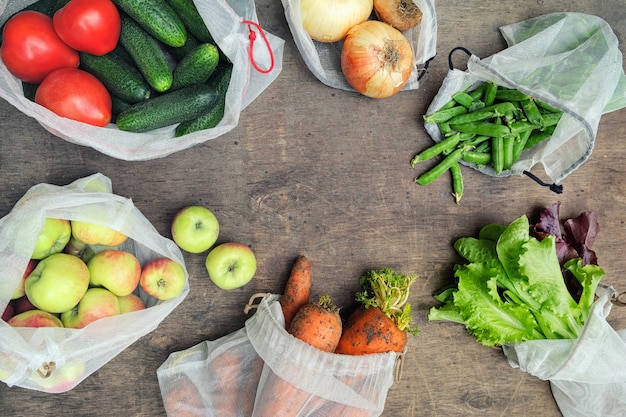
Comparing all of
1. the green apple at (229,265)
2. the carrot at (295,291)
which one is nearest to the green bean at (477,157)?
the carrot at (295,291)

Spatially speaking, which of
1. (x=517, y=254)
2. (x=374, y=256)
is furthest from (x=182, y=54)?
(x=517, y=254)

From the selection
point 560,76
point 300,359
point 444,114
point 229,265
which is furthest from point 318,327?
point 560,76

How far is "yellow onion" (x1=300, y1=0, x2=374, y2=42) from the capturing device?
1075mm

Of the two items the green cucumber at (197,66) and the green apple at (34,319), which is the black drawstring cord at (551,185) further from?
the green apple at (34,319)

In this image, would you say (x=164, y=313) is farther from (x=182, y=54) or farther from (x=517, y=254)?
(x=517, y=254)

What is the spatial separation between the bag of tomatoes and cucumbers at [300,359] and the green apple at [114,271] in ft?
0.72

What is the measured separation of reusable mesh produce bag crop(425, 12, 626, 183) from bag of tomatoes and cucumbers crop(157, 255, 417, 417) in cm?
44

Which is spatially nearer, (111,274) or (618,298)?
(111,274)

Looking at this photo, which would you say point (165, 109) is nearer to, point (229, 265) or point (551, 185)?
point (229, 265)

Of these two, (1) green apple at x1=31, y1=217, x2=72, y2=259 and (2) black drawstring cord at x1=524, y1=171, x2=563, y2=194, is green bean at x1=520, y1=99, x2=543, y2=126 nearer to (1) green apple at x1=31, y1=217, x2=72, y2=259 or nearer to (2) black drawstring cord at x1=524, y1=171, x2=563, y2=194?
(2) black drawstring cord at x1=524, y1=171, x2=563, y2=194

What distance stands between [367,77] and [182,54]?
40cm

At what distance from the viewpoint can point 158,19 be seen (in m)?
0.99

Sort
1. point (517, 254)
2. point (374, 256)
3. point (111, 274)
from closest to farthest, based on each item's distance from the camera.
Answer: point (111, 274)
point (517, 254)
point (374, 256)

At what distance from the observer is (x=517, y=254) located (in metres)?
1.11
